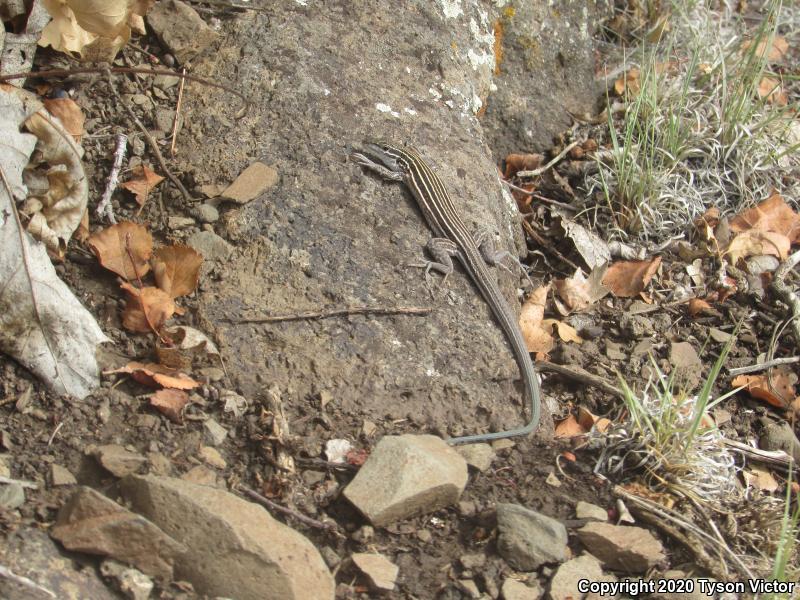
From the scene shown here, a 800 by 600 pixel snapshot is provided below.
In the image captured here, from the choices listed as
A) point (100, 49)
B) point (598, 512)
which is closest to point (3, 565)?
point (598, 512)

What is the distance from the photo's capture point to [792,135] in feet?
16.5

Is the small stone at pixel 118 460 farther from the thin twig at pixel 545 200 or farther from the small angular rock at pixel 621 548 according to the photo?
the thin twig at pixel 545 200

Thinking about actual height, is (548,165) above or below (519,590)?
above

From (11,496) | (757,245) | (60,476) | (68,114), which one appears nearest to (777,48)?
(757,245)

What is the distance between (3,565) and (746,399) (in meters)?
3.26

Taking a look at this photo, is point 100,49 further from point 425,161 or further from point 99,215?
point 425,161

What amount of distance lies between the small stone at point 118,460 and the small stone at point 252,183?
1.16 meters

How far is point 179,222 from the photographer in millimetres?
3230

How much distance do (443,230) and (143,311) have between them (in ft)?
4.46

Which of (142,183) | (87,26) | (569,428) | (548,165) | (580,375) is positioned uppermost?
(87,26)

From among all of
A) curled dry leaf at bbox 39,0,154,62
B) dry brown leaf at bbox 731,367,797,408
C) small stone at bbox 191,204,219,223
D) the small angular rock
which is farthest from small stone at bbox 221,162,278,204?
dry brown leaf at bbox 731,367,797,408

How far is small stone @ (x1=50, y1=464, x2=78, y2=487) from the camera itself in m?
2.40

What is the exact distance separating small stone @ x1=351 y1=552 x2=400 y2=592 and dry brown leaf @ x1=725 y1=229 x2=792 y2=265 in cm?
284

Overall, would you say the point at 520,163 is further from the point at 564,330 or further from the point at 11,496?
the point at 11,496
